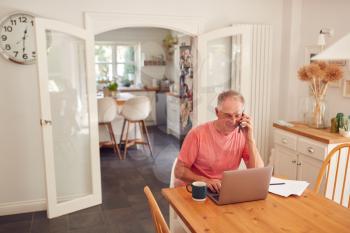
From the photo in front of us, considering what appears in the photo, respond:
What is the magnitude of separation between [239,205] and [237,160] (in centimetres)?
53

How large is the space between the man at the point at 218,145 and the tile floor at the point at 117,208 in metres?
1.18

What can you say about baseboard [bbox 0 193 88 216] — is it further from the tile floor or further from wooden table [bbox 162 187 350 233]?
wooden table [bbox 162 187 350 233]

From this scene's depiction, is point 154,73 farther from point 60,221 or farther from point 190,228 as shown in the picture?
point 190,228

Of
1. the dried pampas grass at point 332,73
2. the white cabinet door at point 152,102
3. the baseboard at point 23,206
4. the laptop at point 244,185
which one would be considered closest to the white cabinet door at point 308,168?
the dried pampas grass at point 332,73

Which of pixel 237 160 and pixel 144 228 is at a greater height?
pixel 237 160

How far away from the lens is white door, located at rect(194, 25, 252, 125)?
12.1 feet

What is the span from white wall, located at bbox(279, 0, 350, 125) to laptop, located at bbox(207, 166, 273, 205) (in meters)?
2.12

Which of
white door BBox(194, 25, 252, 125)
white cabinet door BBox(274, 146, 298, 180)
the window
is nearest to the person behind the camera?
white cabinet door BBox(274, 146, 298, 180)

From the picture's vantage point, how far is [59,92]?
10.6 ft

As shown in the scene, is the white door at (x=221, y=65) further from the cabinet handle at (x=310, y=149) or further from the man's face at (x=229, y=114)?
the man's face at (x=229, y=114)

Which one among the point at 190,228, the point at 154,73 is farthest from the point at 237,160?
the point at 154,73

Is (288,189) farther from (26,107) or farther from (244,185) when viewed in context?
(26,107)

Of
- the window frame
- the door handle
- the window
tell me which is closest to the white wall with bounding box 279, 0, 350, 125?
the door handle

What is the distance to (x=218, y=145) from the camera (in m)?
2.04
